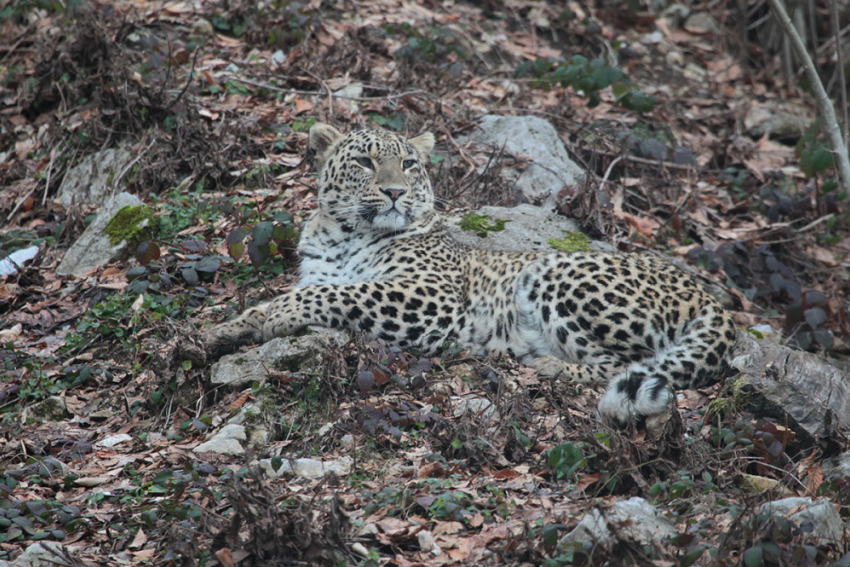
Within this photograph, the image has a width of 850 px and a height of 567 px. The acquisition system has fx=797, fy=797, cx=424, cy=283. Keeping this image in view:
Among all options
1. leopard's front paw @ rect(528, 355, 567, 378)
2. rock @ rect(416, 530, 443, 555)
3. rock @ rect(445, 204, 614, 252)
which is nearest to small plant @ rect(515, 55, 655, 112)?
rock @ rect(445, 204, 614, 252)

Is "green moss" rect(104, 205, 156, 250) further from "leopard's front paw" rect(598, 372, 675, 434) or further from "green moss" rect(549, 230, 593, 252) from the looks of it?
"leopard's front paw" rect(598, 372, 675, 434)

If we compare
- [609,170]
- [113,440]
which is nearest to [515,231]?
[609,170]

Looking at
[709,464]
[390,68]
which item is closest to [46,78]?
[390,68]

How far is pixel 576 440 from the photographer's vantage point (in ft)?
18.9

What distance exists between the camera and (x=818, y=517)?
4641 mm

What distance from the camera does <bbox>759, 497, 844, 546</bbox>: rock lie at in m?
4.61

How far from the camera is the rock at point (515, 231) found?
357 inches

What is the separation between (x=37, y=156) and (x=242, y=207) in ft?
11.9

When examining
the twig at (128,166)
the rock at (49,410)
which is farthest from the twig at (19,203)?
the rock at (49,410)

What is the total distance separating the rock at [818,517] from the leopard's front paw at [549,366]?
2.55m

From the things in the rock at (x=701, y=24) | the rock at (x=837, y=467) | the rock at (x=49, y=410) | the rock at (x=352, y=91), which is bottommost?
the rock at (x=49, y=410)

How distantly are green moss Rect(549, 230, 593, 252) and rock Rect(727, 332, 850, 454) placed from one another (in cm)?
254

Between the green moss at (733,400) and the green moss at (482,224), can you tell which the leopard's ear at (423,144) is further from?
the green moss at (733,400)

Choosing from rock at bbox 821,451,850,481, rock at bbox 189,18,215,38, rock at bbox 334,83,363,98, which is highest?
rock at bbox 189,18,215,38
